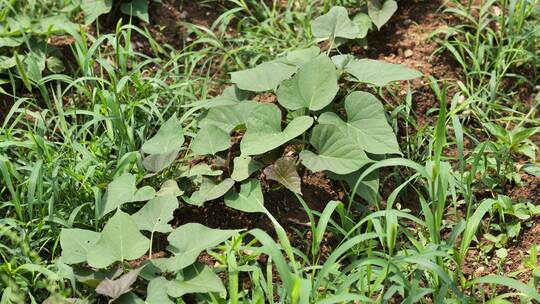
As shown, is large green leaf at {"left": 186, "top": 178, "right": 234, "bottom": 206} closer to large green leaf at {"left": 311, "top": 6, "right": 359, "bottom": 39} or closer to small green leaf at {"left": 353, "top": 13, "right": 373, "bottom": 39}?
large green leaf at {"left": 311, "top": 6, "right": 359, "bottom": 39}

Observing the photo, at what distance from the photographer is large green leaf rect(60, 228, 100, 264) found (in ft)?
8.57

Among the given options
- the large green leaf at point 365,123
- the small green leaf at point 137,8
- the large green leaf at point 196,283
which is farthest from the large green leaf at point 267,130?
the small green leaf at point 137,8

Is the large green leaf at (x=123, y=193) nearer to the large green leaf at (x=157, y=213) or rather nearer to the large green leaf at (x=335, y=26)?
the large green leaf at (x=157, y=213)

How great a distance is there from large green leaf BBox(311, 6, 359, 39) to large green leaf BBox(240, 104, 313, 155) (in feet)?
1.95

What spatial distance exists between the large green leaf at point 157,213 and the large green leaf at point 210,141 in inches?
10.3

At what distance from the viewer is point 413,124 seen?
329 cm

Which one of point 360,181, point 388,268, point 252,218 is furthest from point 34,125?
point 388,268

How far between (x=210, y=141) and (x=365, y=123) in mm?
588

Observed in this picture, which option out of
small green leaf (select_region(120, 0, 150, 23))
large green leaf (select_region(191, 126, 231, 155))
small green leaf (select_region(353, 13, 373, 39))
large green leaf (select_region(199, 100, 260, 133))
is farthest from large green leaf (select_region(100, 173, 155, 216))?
small green leaf (select_region(353, 13, 373, 39))

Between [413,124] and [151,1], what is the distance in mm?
1534

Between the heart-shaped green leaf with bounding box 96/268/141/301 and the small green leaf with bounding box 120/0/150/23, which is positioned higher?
the small green leaf with bounding box 120/0/150/23

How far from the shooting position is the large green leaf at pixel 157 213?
8.96 ft

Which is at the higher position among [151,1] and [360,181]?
[151,1]

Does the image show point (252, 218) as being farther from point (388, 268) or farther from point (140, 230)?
point (388, 268)
